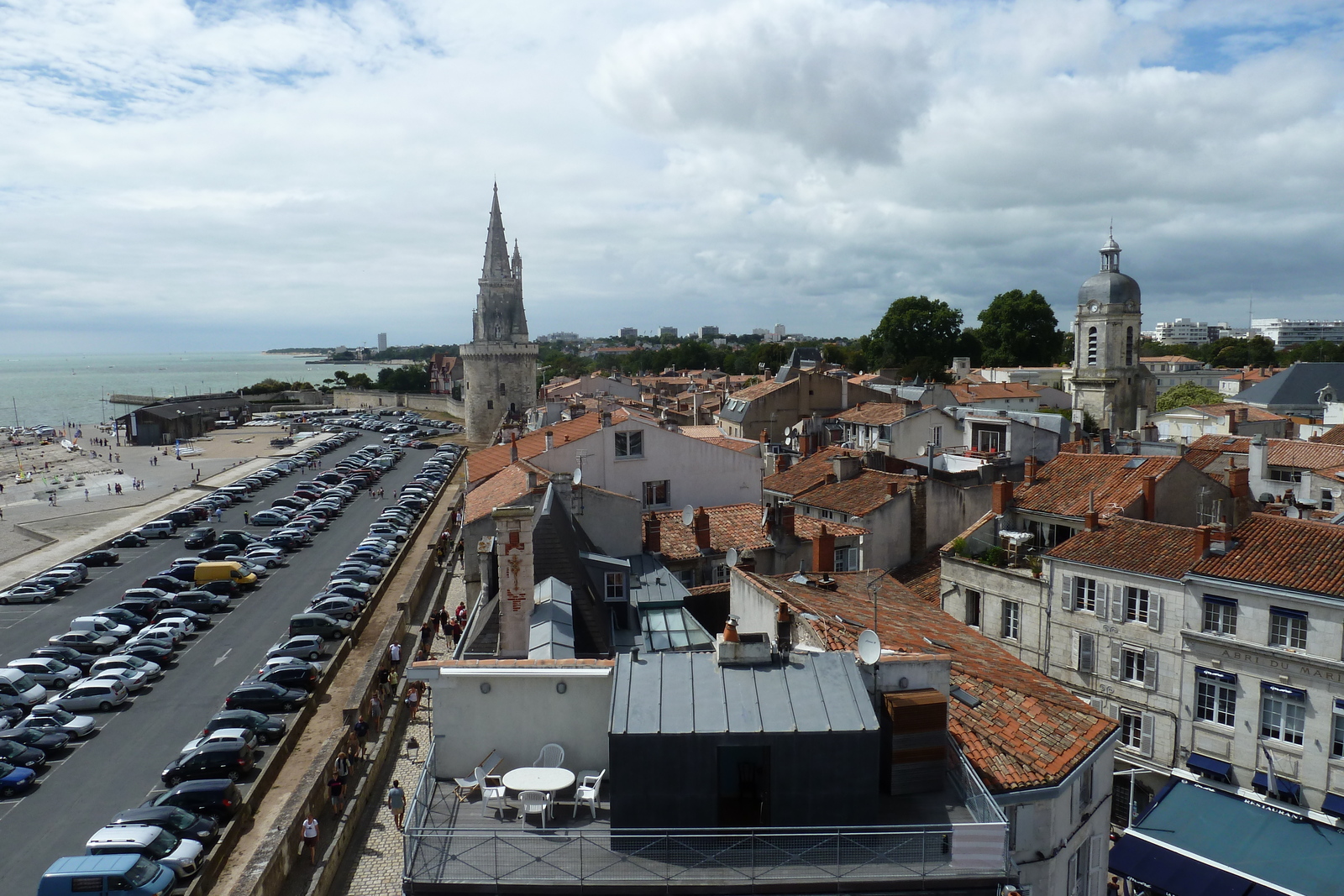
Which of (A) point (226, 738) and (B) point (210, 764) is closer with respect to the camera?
(B) point (210, 764)

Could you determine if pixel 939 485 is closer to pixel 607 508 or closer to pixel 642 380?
pixel 607 508

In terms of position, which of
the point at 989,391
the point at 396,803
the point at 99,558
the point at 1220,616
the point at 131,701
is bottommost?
the point at 131,701

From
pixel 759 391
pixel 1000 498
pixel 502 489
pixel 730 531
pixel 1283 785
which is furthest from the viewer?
pixel 759 391

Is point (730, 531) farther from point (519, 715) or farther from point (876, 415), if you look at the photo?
point (876, 415)

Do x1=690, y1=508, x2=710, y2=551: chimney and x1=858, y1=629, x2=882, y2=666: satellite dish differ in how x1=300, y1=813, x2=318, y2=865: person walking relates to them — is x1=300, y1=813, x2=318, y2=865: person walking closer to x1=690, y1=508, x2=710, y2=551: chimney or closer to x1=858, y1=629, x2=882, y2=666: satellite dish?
x1=690, y1=508, x2=710, y2=551: chimney

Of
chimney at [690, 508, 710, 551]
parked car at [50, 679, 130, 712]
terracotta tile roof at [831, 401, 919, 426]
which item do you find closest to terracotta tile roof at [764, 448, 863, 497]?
terracotta tile roof at [831, 401, 919, 426]

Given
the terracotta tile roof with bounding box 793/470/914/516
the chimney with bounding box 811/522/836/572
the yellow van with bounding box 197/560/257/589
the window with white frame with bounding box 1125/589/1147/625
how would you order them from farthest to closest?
the yellow van with bounding box 197/560/257/589 → the terracotta tile roof with bounding box 793/470/914/516 → the chimney with bounding box 811/522/836/572 → the window with white frame with bounding box 1125/589/1147/625

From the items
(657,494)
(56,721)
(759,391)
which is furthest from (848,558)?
(759,391)
